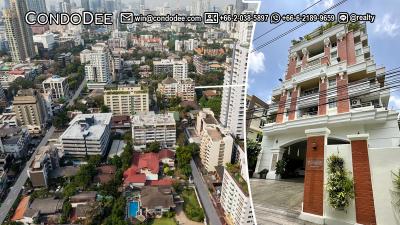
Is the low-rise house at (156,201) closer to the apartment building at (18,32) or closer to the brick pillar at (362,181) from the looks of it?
the brick pillar at (362,181)

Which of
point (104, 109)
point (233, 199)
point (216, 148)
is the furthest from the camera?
point (104, 109)

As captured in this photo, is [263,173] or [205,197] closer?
[263,173]

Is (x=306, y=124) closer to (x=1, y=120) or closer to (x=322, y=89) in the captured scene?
(x=322, y=89)

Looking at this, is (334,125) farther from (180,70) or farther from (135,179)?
(180,70)

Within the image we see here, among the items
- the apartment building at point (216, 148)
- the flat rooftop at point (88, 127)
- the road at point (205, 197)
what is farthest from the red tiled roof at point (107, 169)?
the apartment building at point (216, 148)

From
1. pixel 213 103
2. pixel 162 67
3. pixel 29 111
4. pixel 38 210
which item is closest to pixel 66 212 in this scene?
pixel 38 210

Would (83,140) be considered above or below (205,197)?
above
